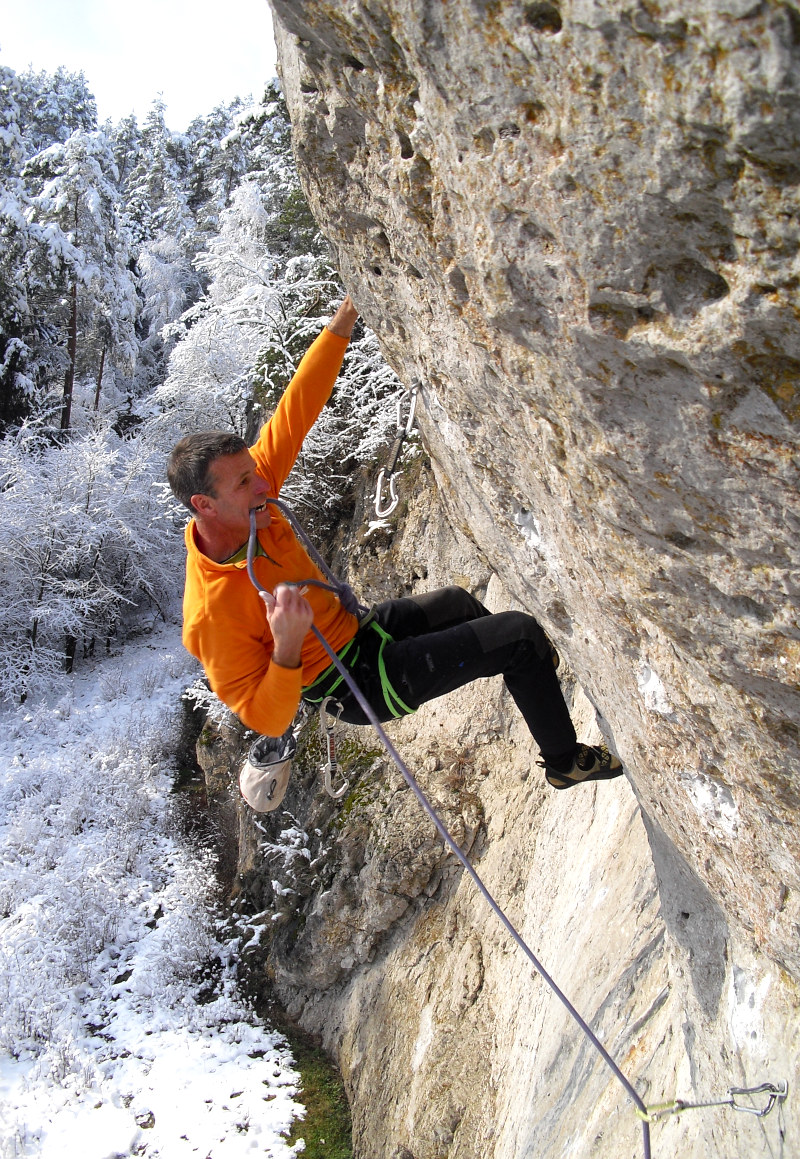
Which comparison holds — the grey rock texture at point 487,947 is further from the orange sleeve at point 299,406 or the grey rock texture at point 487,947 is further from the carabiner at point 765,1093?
the orange sleeve at point 299,406

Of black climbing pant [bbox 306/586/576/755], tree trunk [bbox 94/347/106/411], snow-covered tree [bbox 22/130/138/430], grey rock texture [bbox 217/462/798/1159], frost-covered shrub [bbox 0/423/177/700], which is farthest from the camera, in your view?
tree trunk [bbox 94/347/106/411]

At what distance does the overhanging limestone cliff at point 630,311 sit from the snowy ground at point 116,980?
6851 mm

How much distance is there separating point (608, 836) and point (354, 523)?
20.1ft

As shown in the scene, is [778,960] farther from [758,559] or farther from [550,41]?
[550,41]

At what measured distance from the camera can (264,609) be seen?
2.94 metres

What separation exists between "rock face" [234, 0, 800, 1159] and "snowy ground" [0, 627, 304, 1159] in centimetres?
500

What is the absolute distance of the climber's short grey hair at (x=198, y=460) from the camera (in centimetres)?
282

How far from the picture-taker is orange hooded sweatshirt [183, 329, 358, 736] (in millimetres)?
2742

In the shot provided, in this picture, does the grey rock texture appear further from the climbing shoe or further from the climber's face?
the climber's face

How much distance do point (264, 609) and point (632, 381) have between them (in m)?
1.84

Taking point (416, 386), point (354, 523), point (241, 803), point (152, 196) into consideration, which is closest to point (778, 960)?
point (416, 386)

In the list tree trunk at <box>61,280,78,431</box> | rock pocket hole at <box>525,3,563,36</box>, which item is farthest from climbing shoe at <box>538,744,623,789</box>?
→ tree trunk at <box>61,280,78,431</box>

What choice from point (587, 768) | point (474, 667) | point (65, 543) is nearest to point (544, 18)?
point (474, 667)

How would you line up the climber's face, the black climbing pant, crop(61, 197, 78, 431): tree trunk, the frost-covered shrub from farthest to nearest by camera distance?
Answer: crop(61, 197, 78, 431): tree trunk → the frost-covered shrub → the black climbing pant → the climber's face
